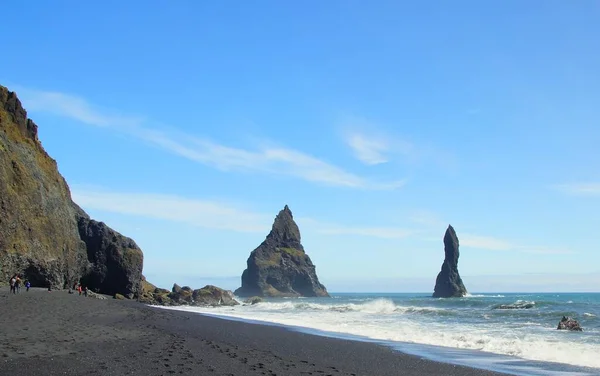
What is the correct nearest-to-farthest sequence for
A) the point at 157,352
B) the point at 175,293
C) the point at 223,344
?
the point at 157,352
the point at 223,344
the point at 175,293

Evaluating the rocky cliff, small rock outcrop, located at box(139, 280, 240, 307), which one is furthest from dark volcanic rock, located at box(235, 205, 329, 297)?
the rocky cliff

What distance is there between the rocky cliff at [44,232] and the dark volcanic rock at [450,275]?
10927 cm

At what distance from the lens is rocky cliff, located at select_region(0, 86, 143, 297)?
42688 millimetres

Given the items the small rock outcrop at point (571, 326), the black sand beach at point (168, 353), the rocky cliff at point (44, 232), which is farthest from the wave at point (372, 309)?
the black sand beach at point (168, 353)

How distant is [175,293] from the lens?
73.1 m

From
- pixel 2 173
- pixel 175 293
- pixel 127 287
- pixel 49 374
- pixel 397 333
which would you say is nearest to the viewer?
pixel 49 374

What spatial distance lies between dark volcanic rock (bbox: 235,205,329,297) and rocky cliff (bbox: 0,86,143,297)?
10351 cm

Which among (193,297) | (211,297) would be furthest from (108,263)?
(211,297)

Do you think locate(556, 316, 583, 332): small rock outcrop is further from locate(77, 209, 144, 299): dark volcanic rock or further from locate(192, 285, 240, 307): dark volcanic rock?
locate(192, 285, 240, 307): dark volcanic rock

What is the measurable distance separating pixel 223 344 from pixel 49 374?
26.8 ft

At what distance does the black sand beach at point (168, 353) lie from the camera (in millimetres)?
12180

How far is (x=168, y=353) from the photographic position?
48.7 ft

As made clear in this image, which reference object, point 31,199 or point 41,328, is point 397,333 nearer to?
point 41,328

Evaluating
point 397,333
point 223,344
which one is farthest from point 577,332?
point 223,344
